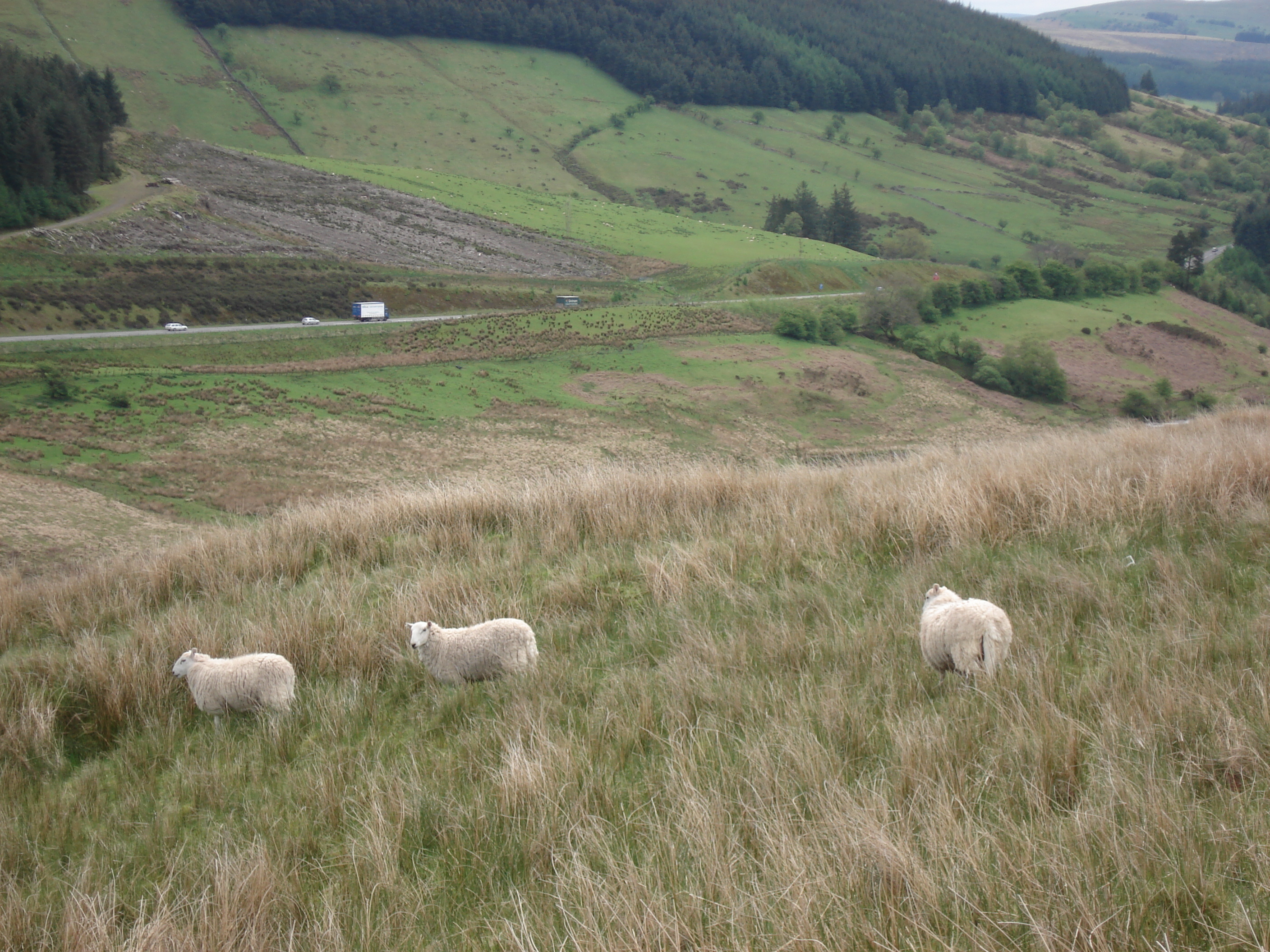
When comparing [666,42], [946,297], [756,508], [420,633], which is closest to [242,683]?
[420,633]

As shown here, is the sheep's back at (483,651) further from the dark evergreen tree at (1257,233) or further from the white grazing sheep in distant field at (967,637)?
the dark evergreen tree at (1257,233)

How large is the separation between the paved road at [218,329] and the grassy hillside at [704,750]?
4595cm

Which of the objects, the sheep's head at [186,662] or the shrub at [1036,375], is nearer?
the sheep's head at [186,662]

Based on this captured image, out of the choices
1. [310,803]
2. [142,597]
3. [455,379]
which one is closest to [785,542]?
[310,803]

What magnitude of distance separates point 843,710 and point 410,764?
6.74ft

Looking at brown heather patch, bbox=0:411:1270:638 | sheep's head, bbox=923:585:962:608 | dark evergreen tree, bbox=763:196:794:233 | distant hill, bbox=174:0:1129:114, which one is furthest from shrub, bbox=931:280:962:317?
distant hill, bbox=174:0:1129:114

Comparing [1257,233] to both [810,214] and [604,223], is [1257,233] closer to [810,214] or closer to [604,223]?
[810,214]

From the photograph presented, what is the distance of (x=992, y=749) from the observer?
126 inches

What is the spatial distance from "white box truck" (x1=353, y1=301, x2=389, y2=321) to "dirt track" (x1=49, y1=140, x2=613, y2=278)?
12.2 meters

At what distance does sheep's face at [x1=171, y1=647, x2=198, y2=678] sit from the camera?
4.91 m

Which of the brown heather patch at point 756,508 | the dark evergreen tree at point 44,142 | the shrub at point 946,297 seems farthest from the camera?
the shrub at point 946,297

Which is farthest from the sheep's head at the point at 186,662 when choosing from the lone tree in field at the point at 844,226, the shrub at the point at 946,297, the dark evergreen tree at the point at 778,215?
the lone tree in field at the point at 844,226

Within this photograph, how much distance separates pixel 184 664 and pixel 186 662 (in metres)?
0.01

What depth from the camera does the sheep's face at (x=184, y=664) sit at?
4906 mm
